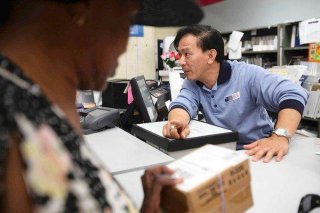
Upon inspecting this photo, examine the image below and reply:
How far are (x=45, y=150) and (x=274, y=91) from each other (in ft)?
5.15

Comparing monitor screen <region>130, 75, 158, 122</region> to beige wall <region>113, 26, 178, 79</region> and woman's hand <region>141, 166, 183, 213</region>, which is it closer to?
woman's hand <region>141, 166, 183, 213</region>

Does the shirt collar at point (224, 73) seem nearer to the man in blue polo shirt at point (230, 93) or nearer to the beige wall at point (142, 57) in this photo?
the man in blue polo shirt at point (230, 93)

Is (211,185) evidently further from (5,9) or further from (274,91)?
(274,91)

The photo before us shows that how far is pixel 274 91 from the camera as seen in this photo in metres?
1.73

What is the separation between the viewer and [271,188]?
3.37ft

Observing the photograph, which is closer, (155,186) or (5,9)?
(5,9)

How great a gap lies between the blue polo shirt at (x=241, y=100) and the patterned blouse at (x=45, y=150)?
4.79ft

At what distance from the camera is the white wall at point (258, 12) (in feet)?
17.6

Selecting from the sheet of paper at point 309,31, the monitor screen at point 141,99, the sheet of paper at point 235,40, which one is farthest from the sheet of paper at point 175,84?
the sheet of paper at point 235,40

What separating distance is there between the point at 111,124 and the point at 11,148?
163 centimetres

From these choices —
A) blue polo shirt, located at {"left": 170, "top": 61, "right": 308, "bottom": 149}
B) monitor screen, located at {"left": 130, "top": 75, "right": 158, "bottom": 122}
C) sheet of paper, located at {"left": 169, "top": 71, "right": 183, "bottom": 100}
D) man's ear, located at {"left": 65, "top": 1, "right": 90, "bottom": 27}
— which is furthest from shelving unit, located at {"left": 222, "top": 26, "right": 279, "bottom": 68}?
man's ear, located at {"left": 65, "top": 1, "right": 90, "bottom": 27}

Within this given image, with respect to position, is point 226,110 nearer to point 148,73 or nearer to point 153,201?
point 153,201

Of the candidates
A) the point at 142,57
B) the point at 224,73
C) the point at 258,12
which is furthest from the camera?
the point at 258,12

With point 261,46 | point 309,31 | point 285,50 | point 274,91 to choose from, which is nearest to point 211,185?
point 274,91
